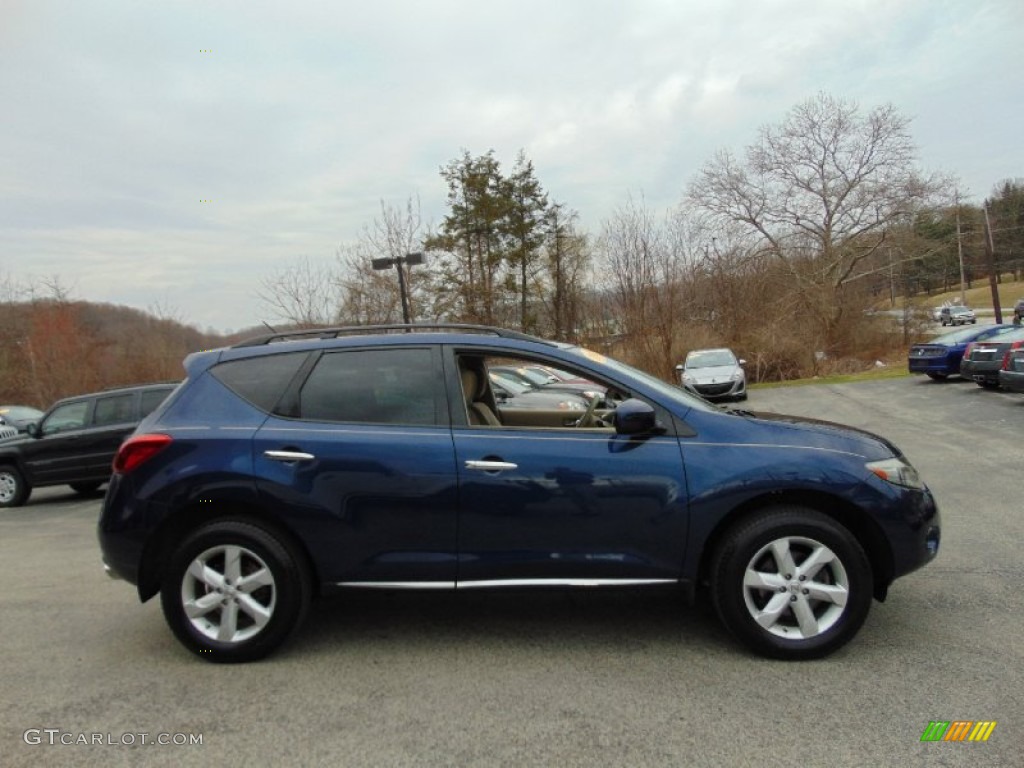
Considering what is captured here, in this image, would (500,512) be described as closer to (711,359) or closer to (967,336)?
(711,359)

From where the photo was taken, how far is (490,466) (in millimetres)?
3453

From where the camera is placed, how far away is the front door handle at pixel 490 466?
11.3 feet

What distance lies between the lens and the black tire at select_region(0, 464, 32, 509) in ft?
36.8

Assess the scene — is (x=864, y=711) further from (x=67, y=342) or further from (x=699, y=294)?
(x=67, y=342)

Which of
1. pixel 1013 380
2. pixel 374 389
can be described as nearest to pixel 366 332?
pixel 374 389

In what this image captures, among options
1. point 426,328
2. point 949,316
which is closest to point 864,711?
point 426,328

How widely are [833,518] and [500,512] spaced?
173 cm

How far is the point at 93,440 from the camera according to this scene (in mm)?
10773

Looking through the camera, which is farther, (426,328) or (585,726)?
(426,328)

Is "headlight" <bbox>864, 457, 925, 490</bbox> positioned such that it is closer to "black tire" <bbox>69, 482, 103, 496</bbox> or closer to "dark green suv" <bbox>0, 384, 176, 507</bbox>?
"dark green suv" <bbox>0, 384, 176, 507</bbox>

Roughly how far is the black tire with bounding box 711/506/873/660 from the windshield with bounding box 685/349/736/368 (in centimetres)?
1652

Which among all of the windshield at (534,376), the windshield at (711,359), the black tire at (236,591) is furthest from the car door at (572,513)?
the windshield at (711,359)

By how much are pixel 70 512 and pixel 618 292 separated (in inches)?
768

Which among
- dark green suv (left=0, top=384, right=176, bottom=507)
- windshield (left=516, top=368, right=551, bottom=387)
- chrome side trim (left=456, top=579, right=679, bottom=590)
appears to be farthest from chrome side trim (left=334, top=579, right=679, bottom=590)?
windshield (left=516, top=368, right=551, bottom=387)
